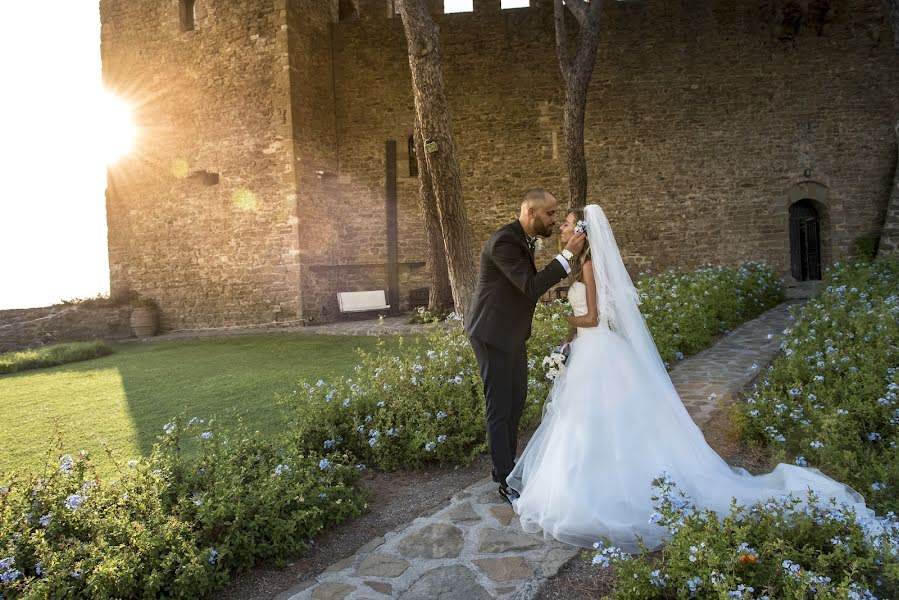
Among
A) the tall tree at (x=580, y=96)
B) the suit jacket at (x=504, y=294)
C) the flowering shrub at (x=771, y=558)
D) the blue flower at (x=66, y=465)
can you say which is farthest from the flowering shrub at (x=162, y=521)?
the tall tree at (x=580, y=96)

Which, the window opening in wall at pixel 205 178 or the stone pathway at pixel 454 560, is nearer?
the stone pathway at pixel 454 560

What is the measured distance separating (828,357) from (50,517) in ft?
17.4

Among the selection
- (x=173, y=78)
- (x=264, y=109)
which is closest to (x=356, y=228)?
(x=264, y=109)

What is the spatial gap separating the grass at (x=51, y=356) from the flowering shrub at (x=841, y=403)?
10607 millimetres

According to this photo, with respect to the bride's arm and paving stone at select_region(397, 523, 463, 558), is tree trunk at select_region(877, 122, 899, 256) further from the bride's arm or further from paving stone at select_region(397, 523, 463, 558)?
paving stone at select_region(397, 523, 463, 558)

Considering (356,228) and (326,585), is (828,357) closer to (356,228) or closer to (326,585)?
(326,585)

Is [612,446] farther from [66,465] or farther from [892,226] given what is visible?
[892,226]

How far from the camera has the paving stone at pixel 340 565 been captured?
2.97m

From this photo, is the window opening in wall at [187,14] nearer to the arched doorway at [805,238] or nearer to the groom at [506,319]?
the groom at [506,319]

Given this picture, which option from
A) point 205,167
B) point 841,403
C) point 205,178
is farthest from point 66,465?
point 205,178

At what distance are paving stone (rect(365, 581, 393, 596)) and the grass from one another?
9.67 m

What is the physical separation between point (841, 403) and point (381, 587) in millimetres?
3213

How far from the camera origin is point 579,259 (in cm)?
370

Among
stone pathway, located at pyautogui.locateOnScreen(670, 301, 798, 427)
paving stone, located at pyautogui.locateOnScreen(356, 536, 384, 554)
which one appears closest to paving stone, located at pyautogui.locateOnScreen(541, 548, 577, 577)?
paving stone, located at pyautogui.locateOnScreen(356, 536, 384, 554)
